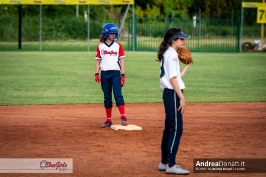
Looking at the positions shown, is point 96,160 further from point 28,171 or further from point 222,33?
point 222,33

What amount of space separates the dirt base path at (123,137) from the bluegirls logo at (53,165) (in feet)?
0.60

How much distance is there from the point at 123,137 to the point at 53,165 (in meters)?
2.65

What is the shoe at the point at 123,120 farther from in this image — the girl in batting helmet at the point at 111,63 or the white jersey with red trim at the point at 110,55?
the white jersey with red trim at the point at 110,55

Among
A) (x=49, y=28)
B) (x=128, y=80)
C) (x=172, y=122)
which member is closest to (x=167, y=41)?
(x=172, y=122)

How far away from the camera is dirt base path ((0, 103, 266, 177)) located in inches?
376

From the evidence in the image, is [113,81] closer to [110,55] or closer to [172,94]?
[110,55]

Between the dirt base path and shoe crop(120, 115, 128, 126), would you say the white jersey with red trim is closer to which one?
shoe crop(120, 115, 128, 126)

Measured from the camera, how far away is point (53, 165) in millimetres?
9211

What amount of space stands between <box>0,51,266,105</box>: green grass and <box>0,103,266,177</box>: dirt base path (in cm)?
223

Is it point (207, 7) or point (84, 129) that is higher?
point (207, 7)

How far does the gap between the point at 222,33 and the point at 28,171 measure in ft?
125

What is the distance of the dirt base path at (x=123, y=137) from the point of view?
9.54m

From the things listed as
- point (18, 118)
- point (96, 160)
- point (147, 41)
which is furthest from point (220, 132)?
point (147, 41)

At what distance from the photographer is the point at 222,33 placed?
4600cm
